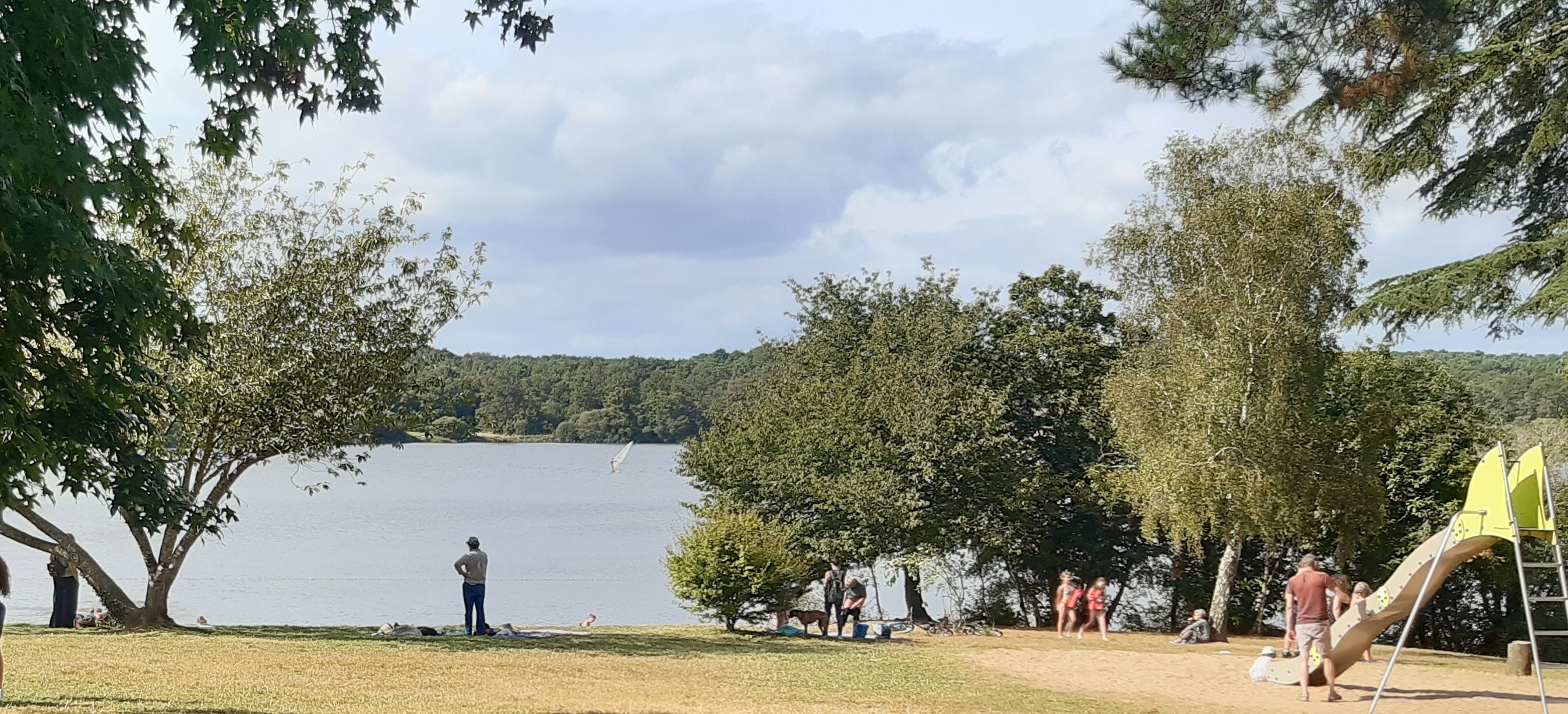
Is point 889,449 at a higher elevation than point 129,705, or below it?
higher

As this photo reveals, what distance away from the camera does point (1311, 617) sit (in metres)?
14.6

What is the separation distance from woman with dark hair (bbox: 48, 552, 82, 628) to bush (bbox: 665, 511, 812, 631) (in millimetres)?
9478

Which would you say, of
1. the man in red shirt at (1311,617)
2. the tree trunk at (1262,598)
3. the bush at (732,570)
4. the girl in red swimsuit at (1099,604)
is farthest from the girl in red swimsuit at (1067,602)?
the man in red shirt at (1311,617)

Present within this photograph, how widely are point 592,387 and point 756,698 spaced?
91.8 m

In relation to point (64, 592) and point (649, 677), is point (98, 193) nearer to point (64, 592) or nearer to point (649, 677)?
point (649, 677)

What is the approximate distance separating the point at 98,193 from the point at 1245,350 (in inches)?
786

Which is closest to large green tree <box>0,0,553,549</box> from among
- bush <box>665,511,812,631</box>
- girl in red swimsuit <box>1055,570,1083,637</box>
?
bush <box>665,511,812,631</box>

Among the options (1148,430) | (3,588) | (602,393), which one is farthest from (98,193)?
(602,393)

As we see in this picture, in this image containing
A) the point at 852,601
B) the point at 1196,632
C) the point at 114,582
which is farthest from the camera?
the point at 1196,632

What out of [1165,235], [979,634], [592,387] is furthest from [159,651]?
[592,387]

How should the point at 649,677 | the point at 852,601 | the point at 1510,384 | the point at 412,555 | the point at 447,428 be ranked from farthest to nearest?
the point at 412,555 → the point at 1510,384 → the point at 852,601 → the point at 447,428 → the point at 649,677

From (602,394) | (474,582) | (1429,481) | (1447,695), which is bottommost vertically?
(1447,695)

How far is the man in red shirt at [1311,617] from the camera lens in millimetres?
14508

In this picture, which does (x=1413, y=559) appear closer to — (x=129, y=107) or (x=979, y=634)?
(x=979, y=634)
